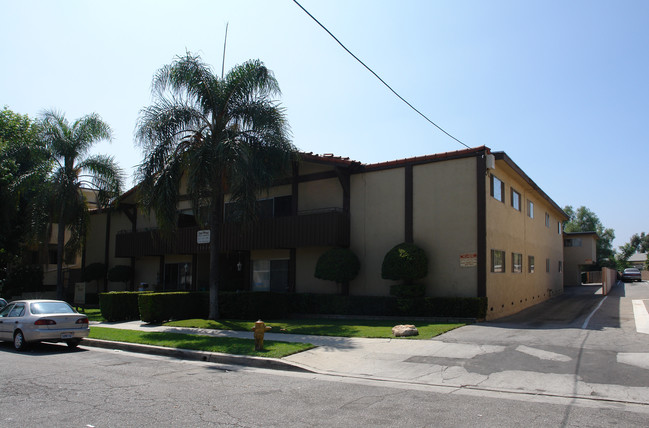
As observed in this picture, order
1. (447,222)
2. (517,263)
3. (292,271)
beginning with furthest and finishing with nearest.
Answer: (292,271) < (517,263) < (447,222)

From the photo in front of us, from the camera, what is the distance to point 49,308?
42.5 feet

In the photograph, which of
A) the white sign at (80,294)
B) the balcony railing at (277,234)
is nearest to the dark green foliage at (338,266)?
the balcony railing at (277,234)

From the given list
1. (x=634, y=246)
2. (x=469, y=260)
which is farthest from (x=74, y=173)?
(x=634, y=246)

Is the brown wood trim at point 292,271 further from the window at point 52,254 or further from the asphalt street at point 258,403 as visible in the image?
the window at point 52,254

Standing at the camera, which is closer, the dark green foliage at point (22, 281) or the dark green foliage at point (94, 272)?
the dark green foliage at point (22, 281)

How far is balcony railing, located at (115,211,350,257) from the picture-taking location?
1930 centimetres

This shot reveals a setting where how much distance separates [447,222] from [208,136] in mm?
9102

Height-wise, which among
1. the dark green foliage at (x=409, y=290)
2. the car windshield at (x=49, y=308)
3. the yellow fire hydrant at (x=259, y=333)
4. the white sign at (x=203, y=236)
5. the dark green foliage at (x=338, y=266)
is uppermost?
the white sign at (x=203, y=236)

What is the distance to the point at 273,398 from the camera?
23.6 ft

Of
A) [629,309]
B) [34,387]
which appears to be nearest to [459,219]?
[629,309]

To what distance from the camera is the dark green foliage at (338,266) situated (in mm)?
18562

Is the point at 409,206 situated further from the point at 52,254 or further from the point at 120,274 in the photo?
the point at 52,254

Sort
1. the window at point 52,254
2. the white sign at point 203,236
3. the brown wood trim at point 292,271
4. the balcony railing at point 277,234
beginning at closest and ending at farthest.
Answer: the white sign at point 203,236
the balcony railing at point 277,234
the brown wood trim at point 292,271
the window at point 52,254

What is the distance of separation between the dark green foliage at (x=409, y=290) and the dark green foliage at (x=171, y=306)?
780cm
